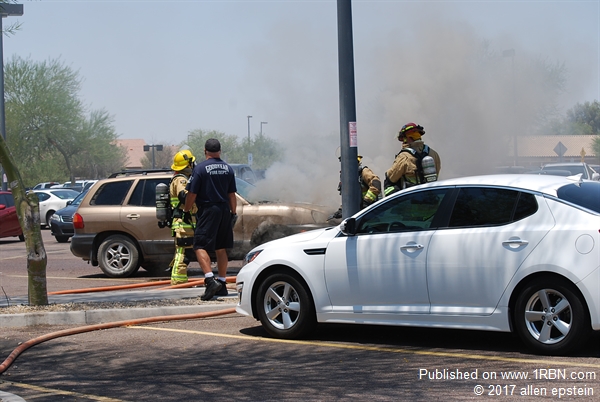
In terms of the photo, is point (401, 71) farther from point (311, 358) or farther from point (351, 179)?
point (311, 358)

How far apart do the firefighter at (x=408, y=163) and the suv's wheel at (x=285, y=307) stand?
2.80 metres

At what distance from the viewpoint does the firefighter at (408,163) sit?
9.57 m

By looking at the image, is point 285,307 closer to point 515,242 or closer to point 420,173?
point 515,242

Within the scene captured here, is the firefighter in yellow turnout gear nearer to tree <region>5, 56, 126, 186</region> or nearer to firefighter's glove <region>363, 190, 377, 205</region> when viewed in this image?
firefighter's glove <region>363, 190, 377, 205</region>

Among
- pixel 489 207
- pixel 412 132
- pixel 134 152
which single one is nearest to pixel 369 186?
pixel 412 132

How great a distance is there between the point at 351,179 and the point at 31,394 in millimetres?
5155

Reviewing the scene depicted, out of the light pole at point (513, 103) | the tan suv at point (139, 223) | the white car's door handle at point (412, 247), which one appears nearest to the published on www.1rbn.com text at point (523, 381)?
the white car's door handle at point (412, 247)

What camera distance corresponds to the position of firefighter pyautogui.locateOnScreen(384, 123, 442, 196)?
9570mm

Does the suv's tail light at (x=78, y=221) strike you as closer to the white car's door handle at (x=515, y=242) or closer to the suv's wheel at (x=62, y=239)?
the white car's door handle at (x=515, y=242)

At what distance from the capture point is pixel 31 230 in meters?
8.67

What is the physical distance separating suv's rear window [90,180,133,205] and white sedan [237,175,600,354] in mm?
6082

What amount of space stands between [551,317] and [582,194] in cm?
106

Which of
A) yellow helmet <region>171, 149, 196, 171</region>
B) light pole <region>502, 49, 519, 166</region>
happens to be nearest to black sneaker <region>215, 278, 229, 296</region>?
yellow helmet <region>171, 149, 196, 171</region>

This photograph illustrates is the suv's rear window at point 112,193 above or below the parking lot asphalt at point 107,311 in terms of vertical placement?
above
